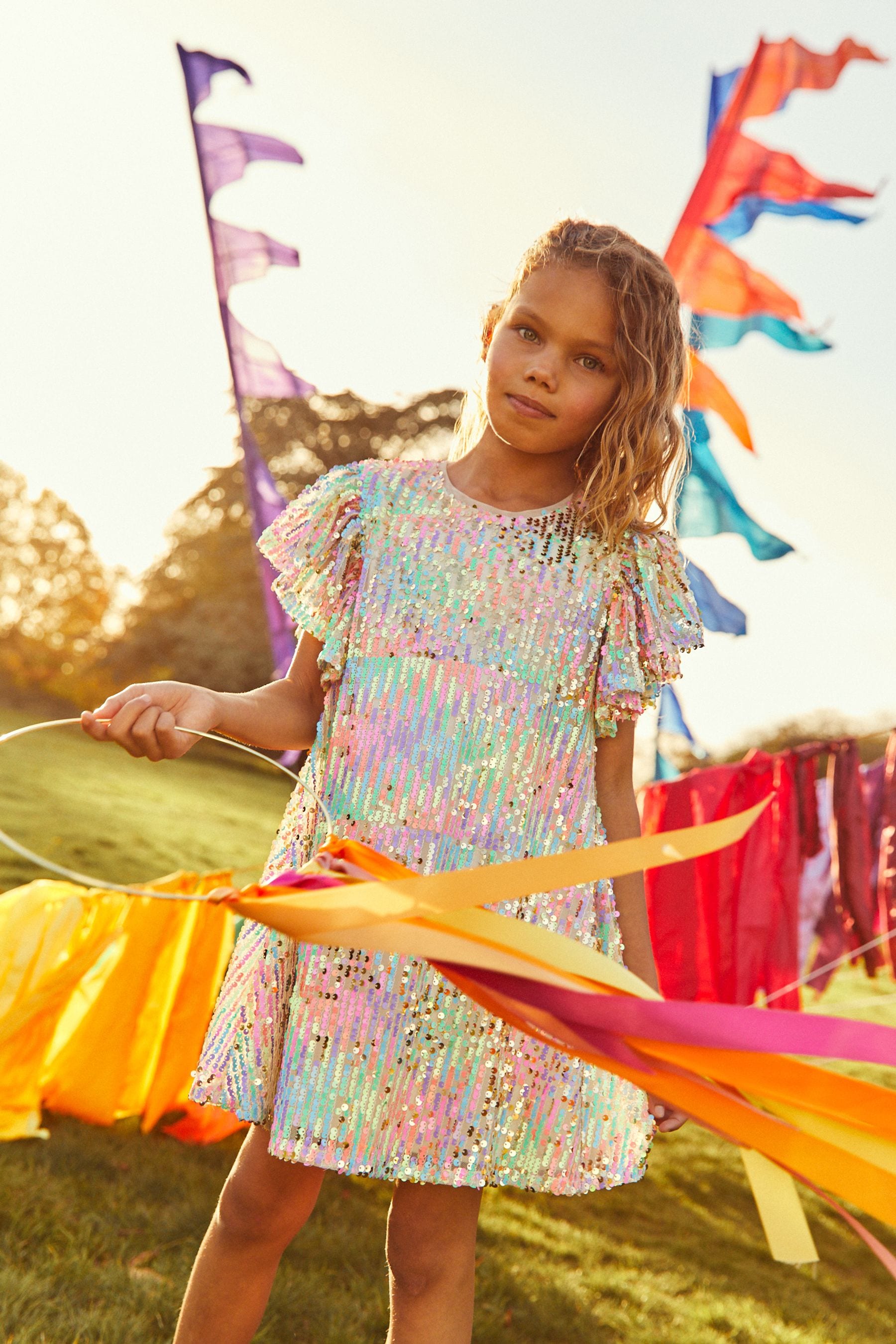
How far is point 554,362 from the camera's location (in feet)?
4.76

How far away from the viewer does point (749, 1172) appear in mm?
913

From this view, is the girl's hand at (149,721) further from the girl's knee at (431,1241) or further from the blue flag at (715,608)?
the blue flag at (715,608)

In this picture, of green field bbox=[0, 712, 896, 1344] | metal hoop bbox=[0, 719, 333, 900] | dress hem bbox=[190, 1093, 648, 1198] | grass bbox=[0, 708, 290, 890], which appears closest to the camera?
metal hoop bbox=[0, 719, 333, 900]

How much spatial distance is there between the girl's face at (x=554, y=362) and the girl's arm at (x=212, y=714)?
40 cm

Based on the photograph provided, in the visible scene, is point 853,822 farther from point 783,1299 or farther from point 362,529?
point 362,529

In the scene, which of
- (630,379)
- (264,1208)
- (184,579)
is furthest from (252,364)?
(184,579)

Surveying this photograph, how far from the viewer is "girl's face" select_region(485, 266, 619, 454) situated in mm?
1454

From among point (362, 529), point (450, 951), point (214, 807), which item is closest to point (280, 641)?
point (362, 529)

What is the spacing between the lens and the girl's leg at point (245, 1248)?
53.5 inches

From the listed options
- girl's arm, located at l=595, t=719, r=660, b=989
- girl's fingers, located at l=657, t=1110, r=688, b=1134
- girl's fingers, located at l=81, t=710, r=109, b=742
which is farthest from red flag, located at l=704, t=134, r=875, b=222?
girl's fingers, located at l=81, t=710, r=109, b=742

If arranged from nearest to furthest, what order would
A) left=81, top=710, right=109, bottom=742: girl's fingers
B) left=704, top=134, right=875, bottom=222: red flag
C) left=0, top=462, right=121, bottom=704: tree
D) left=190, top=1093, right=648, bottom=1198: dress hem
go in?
1. left=81, top=710, right=109, bottom=742: girl's fingers
2. left=190, top=1093, right=648, bottom=1198: dress hem
3. left=704, top=134, right=875, bottom=222: red flag
4. left=0, top=462, right=121, bottom=704: tree

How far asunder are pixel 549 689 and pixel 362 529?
0.33 meters

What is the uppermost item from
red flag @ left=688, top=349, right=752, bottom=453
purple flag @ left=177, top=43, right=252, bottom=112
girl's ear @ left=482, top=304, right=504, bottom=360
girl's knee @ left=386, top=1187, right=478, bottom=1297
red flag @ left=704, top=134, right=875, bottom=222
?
red flag @ left=704, top=134, right=875, bottom=222

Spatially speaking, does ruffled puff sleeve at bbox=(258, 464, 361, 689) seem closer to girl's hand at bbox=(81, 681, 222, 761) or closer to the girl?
the girl
